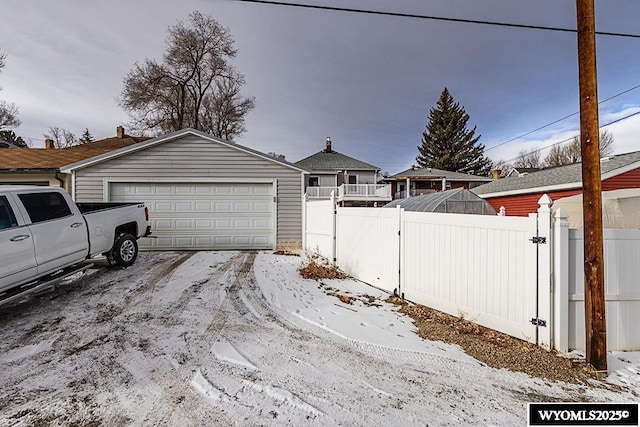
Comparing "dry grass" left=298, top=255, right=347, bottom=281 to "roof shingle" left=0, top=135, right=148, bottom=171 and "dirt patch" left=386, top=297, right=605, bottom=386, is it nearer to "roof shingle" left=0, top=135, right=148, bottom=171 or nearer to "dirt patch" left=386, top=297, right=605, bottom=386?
"dirt patch" left=386, top=297, right=605, bottom=386

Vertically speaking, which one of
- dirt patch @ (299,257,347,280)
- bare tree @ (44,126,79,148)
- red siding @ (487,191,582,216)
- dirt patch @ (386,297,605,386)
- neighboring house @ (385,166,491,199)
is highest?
bare tree @ (44,126,79,148)

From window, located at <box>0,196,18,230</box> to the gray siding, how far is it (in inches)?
208

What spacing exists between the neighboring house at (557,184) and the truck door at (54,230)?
553 inches

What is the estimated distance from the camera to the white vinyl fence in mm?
3033

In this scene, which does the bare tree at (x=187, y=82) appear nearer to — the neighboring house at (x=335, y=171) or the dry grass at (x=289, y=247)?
the neighboring house at (x=335, y=171)

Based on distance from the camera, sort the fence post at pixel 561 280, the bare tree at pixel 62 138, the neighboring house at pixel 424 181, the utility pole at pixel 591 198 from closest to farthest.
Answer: the utility pole at pixel 591 198, the fence post at pixel 561 280, the neighboring house at pixel 424 181, the bare tree at pixel 62 138

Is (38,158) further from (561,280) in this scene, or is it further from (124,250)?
(561,280)

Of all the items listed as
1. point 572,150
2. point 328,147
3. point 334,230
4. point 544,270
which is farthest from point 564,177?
point 572,150

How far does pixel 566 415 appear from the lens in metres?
2.18

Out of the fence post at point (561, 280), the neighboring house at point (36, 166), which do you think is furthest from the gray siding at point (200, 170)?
the fence post at point (561, 280)

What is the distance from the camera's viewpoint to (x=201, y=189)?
9.13 meters

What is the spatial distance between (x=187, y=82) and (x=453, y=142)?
106 ft

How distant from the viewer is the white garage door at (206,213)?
8.96 metres

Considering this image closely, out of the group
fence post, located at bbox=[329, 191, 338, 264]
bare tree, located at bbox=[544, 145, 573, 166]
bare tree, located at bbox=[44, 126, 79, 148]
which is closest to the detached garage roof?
fence post, located at bbox=[329, 191, 338, 264]
